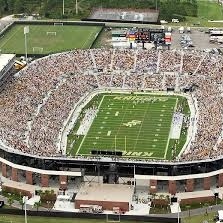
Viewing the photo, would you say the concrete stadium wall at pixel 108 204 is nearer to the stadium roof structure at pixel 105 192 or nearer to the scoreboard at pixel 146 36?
the stadium roof structure at pixel 105 192

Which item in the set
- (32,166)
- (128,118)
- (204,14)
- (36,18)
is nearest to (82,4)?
(36,18)

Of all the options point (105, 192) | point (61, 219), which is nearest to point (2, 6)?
point (105, 192)

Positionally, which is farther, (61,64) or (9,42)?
(9,42)

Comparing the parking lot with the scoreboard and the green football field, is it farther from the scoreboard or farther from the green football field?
the green football field

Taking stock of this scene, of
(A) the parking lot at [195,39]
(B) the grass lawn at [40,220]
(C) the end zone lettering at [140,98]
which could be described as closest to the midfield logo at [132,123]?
(C) the end zone lettering at [140,98]

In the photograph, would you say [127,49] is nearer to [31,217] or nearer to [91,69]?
[91,69]

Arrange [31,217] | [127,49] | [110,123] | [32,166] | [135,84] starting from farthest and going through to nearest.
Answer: [127,49], [135,84], [110,123], [32,166], [31,217]
